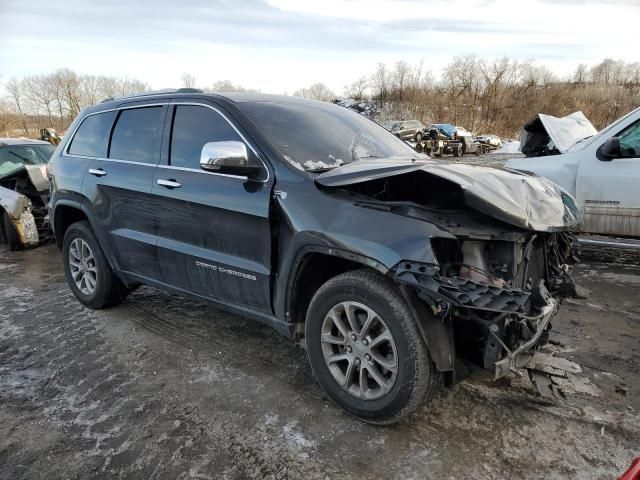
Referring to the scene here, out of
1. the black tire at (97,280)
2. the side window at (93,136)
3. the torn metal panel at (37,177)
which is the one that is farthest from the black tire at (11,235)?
the side window at (93,136)

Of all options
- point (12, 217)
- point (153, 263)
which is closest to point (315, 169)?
point (153, 263)

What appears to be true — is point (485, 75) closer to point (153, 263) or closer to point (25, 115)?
point (25, 115)

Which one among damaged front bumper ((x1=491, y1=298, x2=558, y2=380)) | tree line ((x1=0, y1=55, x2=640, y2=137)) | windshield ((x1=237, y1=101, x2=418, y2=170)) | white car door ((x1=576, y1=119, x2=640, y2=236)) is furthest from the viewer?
tree line ((x1=0, y1=55, x2=640, y2=137))

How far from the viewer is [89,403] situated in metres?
3.04

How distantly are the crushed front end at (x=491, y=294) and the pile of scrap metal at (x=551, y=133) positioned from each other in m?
4.36

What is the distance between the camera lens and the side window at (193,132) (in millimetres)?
3351

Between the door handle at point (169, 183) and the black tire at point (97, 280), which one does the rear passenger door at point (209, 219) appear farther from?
the black tire at point (97, 280)

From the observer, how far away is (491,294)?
2.25 metres

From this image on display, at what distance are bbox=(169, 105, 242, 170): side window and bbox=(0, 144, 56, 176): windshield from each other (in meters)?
5.97

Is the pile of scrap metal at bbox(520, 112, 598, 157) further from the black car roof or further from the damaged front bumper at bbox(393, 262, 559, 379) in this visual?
the black car roof

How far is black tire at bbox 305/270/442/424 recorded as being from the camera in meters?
2.41

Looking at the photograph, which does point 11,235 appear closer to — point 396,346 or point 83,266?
point 83,266

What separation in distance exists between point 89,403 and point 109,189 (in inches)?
74.1

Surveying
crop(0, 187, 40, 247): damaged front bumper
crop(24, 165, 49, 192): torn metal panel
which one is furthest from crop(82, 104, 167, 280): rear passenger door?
crop(24, 165, 49, 192): torn metal panel
